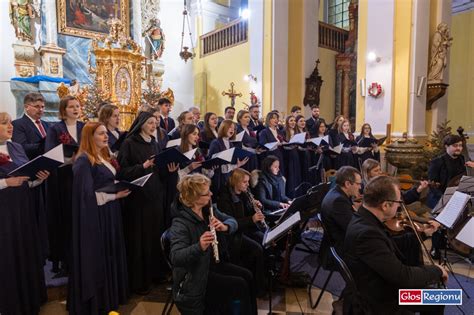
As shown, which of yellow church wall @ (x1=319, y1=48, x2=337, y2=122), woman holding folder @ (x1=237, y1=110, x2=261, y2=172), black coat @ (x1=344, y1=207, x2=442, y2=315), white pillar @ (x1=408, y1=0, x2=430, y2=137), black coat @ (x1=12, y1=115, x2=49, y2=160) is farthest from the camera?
yellow church wall @ (x1=319, y1=48, x2=337, y2=122)

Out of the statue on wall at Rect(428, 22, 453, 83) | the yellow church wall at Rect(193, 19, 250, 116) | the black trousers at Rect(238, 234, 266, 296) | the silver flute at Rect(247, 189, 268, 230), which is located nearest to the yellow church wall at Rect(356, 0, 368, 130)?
the statue on wall at Rect(428, 22, 453, 83)

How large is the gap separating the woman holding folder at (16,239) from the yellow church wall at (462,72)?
13306mm

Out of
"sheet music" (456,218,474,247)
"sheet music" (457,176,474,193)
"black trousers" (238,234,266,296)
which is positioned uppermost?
A: "sheet music" (457,176,474,193)

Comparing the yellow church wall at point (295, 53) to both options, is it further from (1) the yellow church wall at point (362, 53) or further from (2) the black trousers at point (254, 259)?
(2) the black trousers at point (254, 259)

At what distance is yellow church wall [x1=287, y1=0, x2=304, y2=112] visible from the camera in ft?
32.9

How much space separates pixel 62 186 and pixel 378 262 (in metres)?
3.01

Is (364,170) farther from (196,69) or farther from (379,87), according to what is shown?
(196,69)

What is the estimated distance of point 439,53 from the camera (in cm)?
894

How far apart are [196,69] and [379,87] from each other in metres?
7.34

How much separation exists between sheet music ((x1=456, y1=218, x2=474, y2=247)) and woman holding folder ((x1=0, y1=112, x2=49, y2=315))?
3597mm

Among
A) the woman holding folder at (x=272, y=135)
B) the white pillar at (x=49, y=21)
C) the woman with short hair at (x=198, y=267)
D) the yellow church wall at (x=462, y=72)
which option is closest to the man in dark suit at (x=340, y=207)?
the woman with short hair at (x=198, y=267)

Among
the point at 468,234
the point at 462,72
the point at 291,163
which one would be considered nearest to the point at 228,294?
the point at 468,234

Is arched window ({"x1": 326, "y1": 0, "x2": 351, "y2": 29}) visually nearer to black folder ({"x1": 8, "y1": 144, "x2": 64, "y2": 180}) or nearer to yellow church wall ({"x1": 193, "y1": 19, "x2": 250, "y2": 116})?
yellow church wall ({"x1": 193, "y1": 19, "x2": 250, "y2": 116})

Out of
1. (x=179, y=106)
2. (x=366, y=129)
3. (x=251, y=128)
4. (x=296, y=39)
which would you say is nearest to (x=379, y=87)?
(x=366, y=129)
